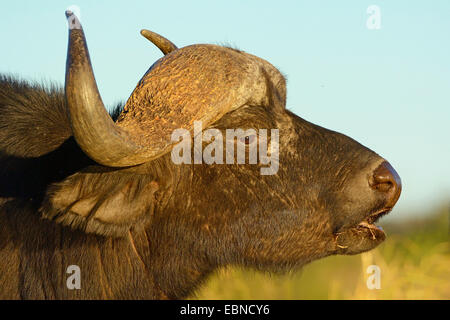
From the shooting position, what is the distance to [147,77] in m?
4.27

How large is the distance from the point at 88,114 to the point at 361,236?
2331 millimetres

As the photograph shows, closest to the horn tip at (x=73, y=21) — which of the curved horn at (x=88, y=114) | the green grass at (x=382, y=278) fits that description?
the curved horn at (x=88, y=114)

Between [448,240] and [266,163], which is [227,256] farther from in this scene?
[448,240]

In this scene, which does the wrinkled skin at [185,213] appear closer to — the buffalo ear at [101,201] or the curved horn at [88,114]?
the buffalo ear at [101,201]

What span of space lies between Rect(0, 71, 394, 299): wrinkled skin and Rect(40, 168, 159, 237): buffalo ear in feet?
0.05

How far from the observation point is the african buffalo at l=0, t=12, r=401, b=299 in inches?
164

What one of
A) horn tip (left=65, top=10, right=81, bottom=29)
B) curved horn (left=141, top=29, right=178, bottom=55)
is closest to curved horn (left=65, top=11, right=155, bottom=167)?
horn tip (left=65, top=10, right=81, bottom=29)

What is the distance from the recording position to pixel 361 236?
469cm

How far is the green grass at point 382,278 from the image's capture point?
23.7 ft

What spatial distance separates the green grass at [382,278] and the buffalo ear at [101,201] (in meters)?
2.36

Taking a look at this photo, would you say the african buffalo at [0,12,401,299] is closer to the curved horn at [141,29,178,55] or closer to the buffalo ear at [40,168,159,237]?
the buffalo ear at [40,168,159,237]

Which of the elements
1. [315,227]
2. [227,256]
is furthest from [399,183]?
[227,256]

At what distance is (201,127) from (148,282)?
1.25 m

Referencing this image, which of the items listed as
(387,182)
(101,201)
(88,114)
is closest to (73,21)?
(88,114)
